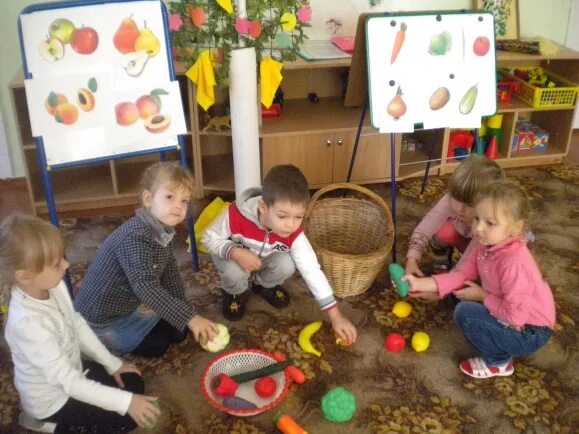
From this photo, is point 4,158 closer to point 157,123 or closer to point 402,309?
point 157,123

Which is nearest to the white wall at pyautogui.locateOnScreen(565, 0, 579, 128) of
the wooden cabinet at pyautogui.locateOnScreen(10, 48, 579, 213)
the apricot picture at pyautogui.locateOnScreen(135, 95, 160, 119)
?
the wooden cabinet at pyautogui.locateOnScreen(10, 48, 579, 213)

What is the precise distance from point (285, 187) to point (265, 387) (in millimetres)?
605

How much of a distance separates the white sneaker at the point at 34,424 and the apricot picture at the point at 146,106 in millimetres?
1019

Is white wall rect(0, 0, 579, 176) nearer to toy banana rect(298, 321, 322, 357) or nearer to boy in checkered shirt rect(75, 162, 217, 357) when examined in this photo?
boy in checkered shirt rect(75, 162, 217, 357)

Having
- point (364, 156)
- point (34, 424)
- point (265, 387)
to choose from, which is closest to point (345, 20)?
point (364, 156)

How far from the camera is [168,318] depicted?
1.75 meters

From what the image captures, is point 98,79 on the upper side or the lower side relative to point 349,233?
upper

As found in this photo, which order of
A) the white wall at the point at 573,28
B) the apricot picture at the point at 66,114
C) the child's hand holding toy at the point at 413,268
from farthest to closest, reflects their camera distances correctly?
the white wall at the point at 573,28 < the child's hand holding toy at the point at 413,268 < the apricot picture at the point at 66,114

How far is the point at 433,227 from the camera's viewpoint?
2291mm

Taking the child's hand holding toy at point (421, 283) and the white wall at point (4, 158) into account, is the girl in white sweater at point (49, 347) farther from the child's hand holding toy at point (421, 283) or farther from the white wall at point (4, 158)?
the white wall at point (4, 158)

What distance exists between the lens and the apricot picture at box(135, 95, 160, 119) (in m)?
2.05

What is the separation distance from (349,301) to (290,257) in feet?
1.09

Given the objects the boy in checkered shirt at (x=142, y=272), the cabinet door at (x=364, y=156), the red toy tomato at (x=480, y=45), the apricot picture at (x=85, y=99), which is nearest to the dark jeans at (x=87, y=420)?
the boy in checkered shirt at (x=142, y=272)

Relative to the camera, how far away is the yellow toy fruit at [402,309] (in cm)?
221
